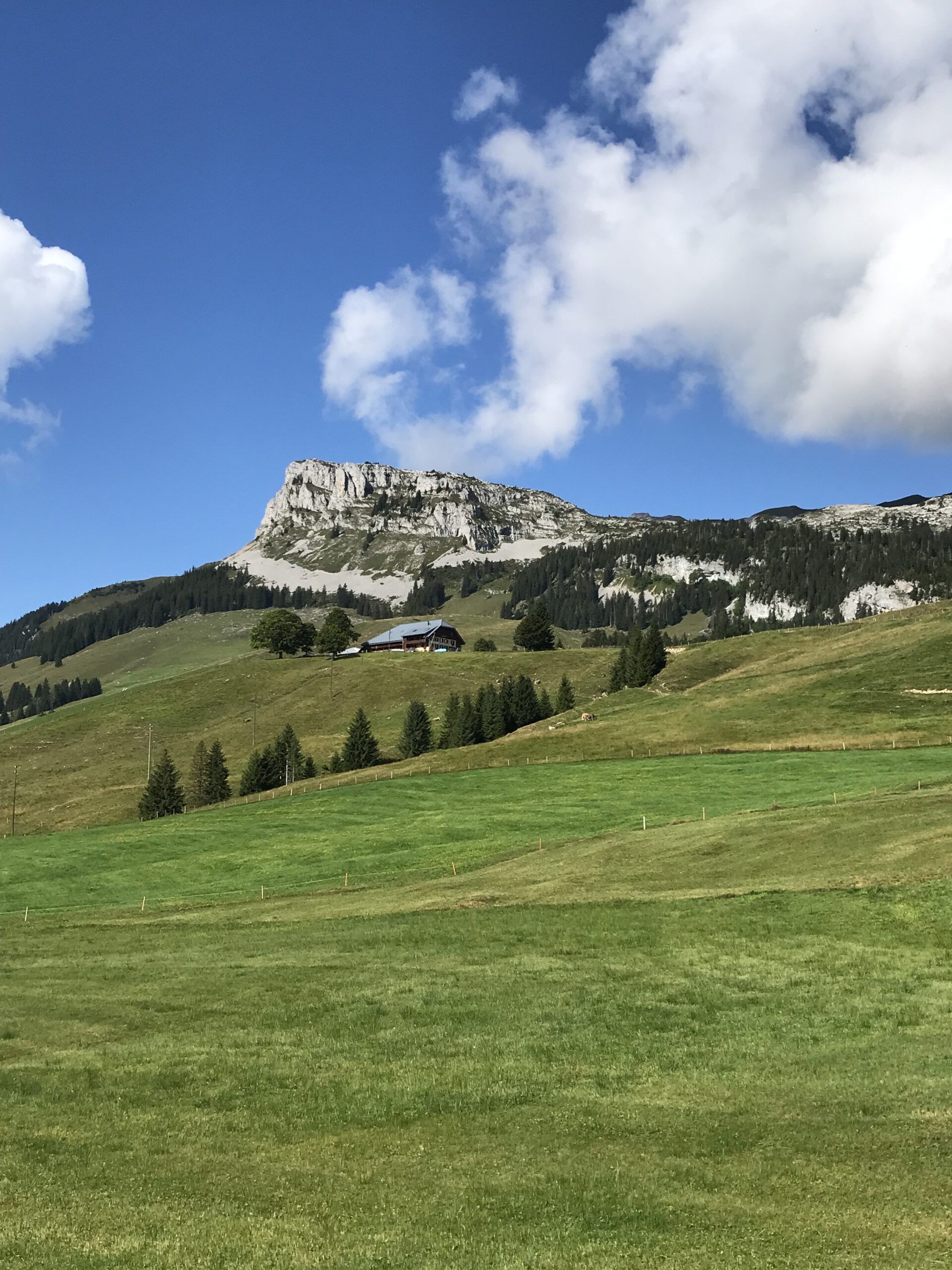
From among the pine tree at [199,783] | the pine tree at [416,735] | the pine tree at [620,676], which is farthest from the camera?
the pine tree at [620,676]

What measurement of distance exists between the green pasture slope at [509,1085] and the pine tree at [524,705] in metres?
111

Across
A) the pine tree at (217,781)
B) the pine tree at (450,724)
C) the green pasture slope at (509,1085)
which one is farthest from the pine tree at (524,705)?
the green pasture slope at (509,1085)

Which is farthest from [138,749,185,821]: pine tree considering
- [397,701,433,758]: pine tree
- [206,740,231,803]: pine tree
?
[397,701,433,758]: pine tree

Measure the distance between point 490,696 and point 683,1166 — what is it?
448 ft

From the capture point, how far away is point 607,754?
11006 cm

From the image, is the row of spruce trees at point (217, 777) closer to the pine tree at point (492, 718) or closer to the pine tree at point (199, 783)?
the pine tree at point (199, 783)

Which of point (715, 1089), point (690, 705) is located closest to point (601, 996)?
point (715, 1089)

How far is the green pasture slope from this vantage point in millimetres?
14438

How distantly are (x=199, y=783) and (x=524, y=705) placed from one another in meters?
51.8

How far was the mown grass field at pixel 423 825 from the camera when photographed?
6481cm

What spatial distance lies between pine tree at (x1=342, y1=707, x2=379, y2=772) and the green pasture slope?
324 feet

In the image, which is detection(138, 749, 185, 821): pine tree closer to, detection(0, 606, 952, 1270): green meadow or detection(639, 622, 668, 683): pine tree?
detection(0, 606, 952, 1270): green meadow

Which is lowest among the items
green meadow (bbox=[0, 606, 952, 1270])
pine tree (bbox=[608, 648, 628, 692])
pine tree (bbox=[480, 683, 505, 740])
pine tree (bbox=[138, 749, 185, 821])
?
green meadow (bbox=[0, 606, 952, 1270])

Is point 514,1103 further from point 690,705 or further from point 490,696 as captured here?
point 490,696
